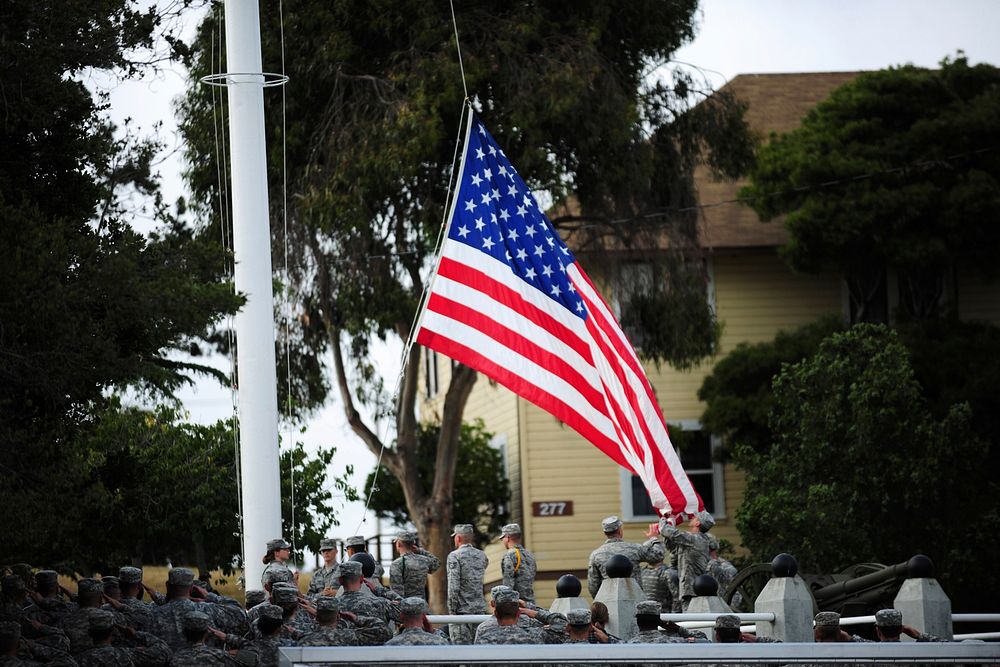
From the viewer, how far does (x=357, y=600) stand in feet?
46.8

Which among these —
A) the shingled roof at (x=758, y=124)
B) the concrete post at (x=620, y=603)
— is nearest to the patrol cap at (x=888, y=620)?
the concrete post at (x=620, y=603)

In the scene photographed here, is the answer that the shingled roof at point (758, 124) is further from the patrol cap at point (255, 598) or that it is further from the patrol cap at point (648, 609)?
the patrol cap at point (648, 609)

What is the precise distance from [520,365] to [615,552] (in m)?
2.78

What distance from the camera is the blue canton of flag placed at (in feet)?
55.9

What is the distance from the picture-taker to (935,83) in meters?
32.7

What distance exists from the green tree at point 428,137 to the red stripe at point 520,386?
31.6ft

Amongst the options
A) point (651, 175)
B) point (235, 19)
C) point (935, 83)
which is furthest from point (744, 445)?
point (235, 19)

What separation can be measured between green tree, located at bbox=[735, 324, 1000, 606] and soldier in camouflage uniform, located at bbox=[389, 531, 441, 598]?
10.7 m

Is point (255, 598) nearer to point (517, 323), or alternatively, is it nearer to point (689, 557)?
point (517, 323)

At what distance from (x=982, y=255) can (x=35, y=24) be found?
22878 mm

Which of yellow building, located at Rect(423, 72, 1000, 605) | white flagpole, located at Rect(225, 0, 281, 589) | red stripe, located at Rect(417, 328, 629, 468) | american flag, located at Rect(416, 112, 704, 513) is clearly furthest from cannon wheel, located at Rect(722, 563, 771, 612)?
yellow building, located at Rect(423, 72, 1000, 605)

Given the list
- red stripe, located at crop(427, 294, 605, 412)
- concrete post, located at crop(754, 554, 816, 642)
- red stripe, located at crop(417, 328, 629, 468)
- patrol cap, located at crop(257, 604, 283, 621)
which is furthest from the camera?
red stripe, located at crop(427, 294, 605, 412)

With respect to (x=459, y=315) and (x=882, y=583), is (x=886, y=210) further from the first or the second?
(x=459, y=315)

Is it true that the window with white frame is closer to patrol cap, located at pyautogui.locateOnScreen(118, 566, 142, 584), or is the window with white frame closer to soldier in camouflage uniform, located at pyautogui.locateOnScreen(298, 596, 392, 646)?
patrol cap, located at pyautogui.locateOnScreen(118, 566, 142, 584)
